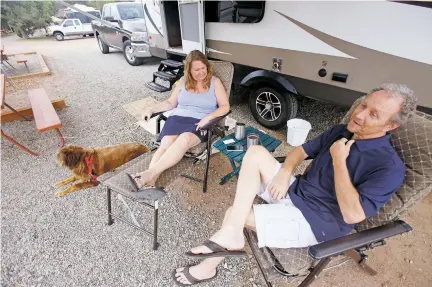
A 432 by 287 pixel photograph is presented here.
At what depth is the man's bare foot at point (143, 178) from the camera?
1.62 metres

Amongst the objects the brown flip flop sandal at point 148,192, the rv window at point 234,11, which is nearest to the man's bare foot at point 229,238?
the brown flip flop sandal at point 148,192

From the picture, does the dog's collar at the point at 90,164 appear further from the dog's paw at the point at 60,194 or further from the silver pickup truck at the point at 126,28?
the silver pickup truck at the point at 126,28

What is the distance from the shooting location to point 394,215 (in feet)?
3.69

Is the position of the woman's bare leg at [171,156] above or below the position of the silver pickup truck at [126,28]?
below

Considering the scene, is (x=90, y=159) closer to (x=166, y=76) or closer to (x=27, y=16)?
(x=166, y=76)

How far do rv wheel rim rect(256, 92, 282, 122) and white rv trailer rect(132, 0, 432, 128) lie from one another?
11mm

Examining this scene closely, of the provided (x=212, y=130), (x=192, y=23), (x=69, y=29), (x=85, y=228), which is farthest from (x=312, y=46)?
(x=69, y=29)

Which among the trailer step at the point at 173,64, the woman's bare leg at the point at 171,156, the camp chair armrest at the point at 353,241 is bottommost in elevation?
the woman's bare leg at the point at 171,156

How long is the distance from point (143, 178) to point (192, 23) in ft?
9.13

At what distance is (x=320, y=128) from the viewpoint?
3.13m

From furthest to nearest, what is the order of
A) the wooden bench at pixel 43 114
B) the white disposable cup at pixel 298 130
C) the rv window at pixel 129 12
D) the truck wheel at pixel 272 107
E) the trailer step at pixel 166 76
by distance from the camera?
1. the rv window at pixel 129 12
2. the trailer step at pixel 166 76
3. the truck wheel at pixel 272 107
4. the white disposable cup at pixel 298 130
5. the wooden bench at pixel 43 114

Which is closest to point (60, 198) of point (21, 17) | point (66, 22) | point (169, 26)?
point (169, 26)

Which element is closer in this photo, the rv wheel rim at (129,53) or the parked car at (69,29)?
the rv wheel rim at (129,53)

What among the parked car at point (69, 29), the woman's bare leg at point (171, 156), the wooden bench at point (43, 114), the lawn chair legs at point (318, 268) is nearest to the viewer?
the lawn chair legs at point (318, 268)
